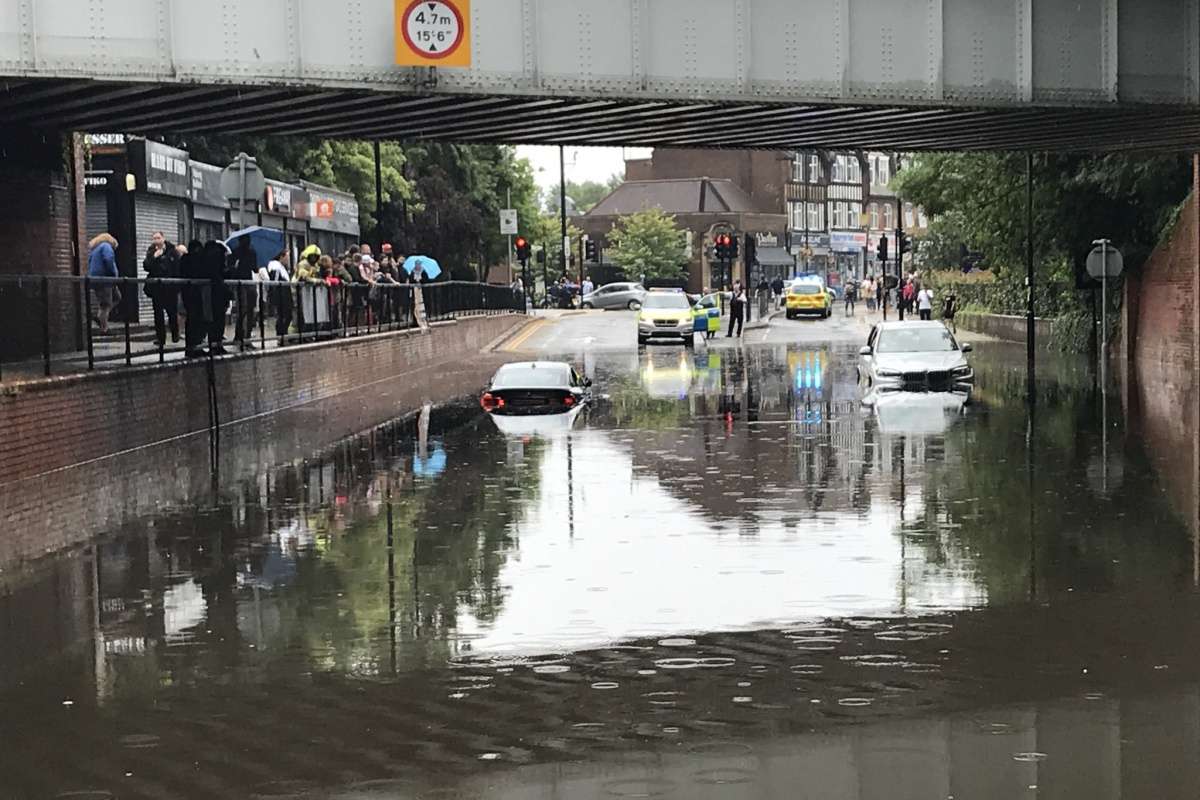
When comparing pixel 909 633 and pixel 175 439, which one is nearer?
pixel 909 633

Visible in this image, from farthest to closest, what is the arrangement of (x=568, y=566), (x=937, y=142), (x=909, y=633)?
(x=937, y=142), (x=568, y=566), (x=909, y=633)

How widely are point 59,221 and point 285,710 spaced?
22.3 meters

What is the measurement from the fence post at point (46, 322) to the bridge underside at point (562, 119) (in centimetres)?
261

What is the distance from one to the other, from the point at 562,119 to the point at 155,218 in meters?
17.1

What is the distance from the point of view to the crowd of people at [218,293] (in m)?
24.9

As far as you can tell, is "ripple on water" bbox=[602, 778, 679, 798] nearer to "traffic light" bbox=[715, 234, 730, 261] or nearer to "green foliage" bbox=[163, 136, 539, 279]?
"green foliage" bbox=[163, 136, 539, 279]

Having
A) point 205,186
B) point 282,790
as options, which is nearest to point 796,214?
point 205,186

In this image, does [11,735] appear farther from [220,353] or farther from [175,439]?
[220,353]

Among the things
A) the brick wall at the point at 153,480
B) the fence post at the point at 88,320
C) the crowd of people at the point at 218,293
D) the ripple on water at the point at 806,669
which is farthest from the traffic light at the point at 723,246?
the ripple on water at the point at 806,669

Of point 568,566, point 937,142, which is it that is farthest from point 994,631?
point 937,142

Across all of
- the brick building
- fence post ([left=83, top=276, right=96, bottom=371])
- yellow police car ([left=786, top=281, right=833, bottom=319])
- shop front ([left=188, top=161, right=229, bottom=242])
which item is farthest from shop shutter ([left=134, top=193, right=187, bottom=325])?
the brick building

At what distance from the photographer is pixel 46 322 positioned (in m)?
20.6

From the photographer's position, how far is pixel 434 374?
4306cm

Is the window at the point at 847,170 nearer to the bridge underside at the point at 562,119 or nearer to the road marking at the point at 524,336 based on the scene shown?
the road marking at the point at 524,336
